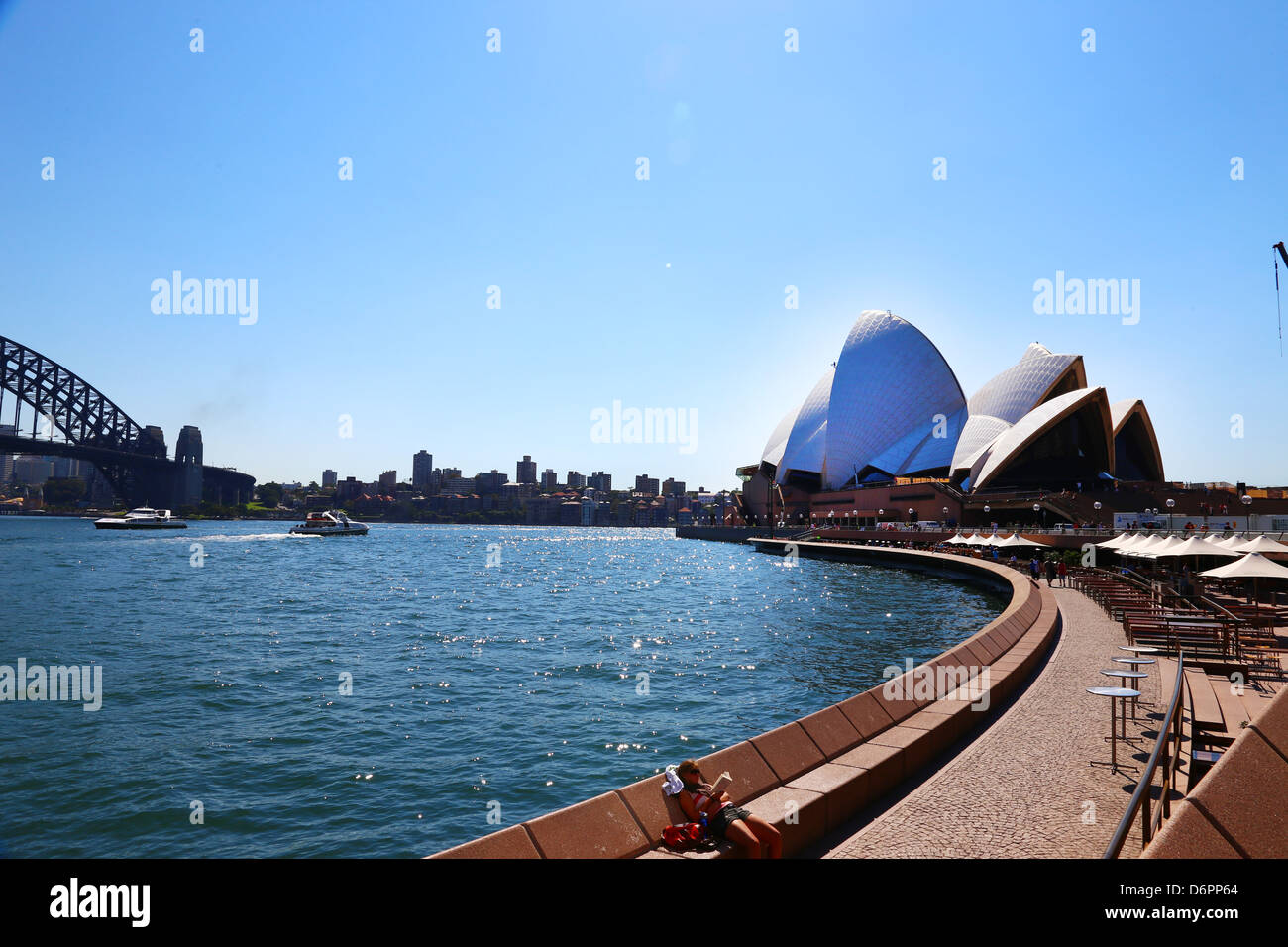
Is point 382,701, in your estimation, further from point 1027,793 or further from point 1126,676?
point 1126,676

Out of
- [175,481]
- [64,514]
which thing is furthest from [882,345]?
[64,514]

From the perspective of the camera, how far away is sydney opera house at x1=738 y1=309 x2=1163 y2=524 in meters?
62.2

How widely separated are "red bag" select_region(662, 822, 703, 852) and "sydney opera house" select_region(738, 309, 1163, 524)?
6080 centimetres

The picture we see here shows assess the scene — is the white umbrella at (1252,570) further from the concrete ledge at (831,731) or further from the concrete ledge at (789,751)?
the concrete ledge at (789,751)

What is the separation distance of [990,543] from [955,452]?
42702 millimetres

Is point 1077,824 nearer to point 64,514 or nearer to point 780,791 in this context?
point 780,791

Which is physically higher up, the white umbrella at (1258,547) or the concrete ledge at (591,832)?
the white umbrella at (1258,547)

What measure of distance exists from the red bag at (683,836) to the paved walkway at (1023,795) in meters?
1.01

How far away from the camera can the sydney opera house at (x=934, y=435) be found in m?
62.2

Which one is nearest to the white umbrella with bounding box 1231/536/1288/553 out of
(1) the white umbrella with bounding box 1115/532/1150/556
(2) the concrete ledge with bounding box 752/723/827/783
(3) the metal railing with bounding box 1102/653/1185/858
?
(1) the white umbrella with bounding box 1115/532/1150/556

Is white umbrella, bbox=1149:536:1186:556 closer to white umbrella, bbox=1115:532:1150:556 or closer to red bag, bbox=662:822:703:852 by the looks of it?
white umbrella, bbox=1115:532:1150:556

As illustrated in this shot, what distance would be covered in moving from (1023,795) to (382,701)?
11.0 metres

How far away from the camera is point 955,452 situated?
74.2m

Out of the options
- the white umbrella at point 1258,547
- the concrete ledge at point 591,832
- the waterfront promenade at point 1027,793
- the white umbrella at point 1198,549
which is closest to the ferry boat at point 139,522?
A: the white umbrella at point 1198,549
